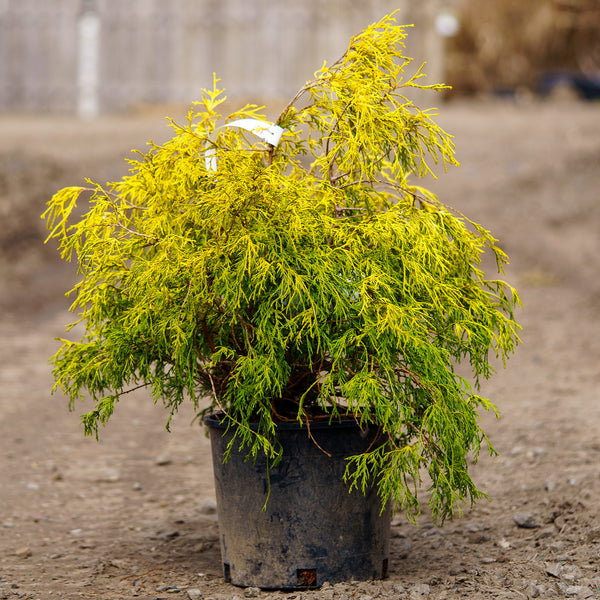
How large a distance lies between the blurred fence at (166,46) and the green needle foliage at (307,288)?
1236cm

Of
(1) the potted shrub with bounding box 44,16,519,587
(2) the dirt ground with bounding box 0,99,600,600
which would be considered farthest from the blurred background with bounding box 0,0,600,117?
(1) the potted shrub with bounding box 44,16,519,587

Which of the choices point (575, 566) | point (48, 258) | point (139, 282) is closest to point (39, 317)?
point (48, 258)

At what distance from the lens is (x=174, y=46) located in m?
15.9

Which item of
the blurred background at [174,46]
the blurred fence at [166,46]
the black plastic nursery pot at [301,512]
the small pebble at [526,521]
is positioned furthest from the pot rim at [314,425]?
the blurred fence at [166,46]

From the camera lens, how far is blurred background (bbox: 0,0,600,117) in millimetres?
15312

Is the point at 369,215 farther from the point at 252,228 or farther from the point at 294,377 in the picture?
the point at 294,377

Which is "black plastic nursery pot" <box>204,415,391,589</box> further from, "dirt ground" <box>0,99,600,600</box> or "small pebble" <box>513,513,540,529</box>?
"small pebble" <box>513,513,540,529</box>

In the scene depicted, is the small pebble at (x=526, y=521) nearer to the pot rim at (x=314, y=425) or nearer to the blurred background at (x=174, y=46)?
the pot rim at (x=314, y=425)

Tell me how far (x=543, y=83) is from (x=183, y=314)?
17220mm

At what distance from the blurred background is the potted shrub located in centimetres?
1192

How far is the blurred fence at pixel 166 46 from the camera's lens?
15297mm

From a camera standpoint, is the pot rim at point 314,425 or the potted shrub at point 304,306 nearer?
the potted shrub at point 304,306

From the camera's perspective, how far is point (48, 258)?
11.7 m

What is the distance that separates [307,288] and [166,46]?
13801 mm
